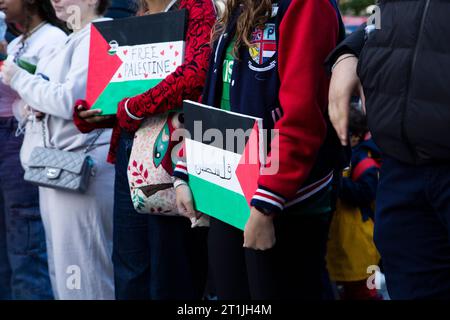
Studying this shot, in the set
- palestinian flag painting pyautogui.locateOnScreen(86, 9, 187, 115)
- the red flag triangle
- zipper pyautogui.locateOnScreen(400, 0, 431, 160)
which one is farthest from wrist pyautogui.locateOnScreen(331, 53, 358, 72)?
the red flag triangle

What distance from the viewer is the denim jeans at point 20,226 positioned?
12.9 ft

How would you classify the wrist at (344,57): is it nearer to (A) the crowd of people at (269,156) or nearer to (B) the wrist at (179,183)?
(A) the crowd of people at (269,156)

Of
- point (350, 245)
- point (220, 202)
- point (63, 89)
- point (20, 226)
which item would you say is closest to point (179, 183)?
point (220, 202)

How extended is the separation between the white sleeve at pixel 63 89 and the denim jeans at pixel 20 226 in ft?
1.91

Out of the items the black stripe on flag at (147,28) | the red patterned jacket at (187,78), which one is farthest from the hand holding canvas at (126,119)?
the black stripe on flag at (147,28)

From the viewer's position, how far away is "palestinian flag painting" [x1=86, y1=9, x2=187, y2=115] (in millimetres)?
2826

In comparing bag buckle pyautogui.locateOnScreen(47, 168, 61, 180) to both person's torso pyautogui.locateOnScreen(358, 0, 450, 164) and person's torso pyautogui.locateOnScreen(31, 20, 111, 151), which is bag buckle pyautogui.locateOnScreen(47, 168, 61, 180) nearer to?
person's torso pyautogui.locateOnScreen(31, 20, 111, 151)

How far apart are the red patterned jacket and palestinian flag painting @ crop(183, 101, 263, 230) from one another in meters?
0.25

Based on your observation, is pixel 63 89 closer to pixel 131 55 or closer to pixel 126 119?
pixel 131 55

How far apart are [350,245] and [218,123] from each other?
1.72m

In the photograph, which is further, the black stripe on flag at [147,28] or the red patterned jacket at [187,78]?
the black stripe on flag at [147,28]

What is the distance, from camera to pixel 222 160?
2270 mm
